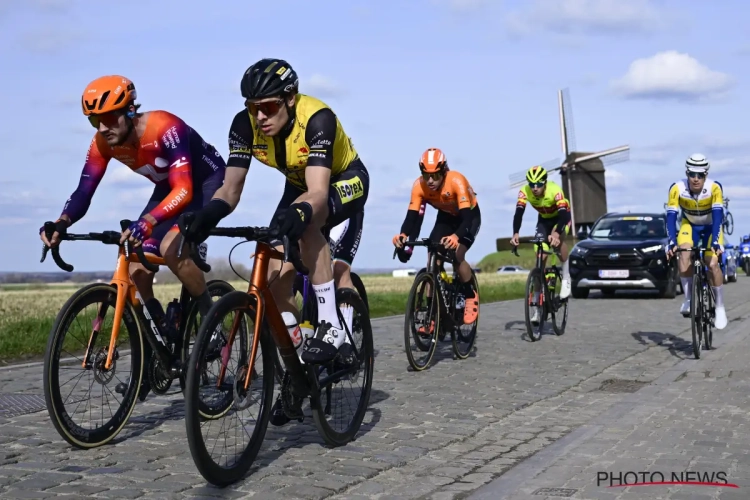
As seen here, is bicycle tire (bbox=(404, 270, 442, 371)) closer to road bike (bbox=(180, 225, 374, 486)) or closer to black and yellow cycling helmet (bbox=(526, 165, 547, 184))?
road bike (bbox=(180, 225, 374, 486))

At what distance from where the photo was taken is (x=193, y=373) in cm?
479

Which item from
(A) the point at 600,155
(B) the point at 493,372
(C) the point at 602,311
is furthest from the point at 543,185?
(A) the point at 600,155

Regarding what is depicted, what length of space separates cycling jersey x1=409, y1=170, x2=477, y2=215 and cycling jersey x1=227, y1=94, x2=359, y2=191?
4481 millimetres

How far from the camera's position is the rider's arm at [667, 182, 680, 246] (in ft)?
37.8

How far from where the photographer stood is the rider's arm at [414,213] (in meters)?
10.9

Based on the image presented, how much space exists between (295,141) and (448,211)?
5.31 m

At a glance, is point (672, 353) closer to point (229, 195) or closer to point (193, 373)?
point (229, 195)

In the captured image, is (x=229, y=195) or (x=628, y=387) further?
(x=628, y=387)

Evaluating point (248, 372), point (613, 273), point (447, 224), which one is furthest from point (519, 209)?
point (613, 273)

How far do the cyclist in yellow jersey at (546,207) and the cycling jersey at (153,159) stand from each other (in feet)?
24.7

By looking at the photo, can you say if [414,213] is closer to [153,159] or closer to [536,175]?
[536,175]

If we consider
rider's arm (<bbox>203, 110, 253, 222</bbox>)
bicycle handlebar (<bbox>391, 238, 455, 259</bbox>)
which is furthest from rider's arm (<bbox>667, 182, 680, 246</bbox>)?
rider's arm (<bbox>203, 110, 253, 222</bbox>)

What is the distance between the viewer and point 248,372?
5375 millimetres

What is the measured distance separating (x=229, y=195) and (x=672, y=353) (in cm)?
758
